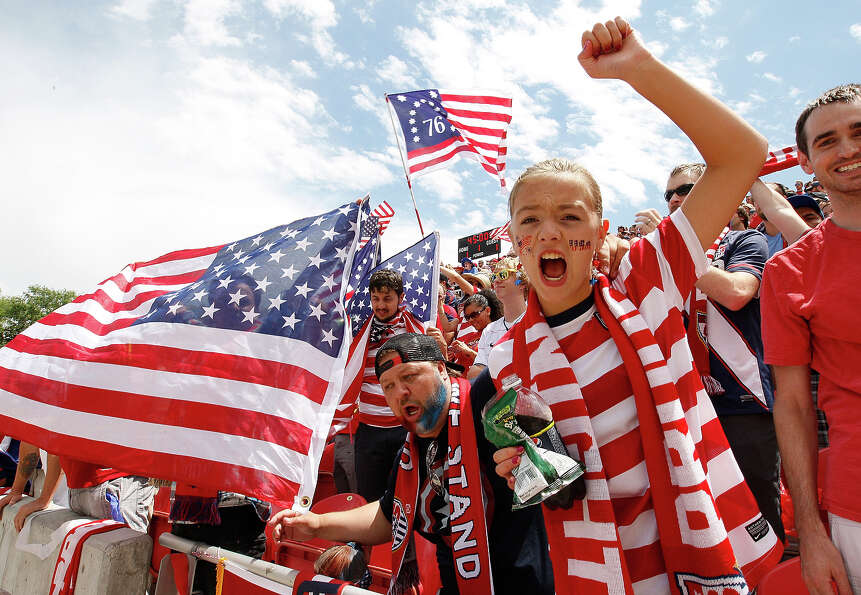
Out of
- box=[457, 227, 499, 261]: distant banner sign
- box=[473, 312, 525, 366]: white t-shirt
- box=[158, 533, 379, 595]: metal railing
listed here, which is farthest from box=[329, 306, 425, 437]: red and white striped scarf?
box=[457, 227, 499, 261]: distant banner sign

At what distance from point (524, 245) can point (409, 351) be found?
140 centimetres

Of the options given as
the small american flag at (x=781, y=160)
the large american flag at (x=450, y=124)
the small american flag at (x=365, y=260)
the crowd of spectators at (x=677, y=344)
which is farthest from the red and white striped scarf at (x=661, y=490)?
the large american flag at (x=450, y=124)

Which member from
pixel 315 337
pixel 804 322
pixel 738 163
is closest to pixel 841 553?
pixel 804 322

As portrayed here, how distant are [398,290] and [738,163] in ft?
12.2

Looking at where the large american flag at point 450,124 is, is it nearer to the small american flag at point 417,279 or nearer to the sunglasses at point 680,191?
the small american flag at point 417,279

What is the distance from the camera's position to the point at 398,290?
4957mm

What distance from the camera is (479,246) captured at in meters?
25.4

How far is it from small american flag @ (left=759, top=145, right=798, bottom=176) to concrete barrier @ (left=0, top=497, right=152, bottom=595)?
4.72m

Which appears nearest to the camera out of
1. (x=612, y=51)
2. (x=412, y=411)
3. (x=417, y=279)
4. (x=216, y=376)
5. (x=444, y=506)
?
(x=612, y=51)

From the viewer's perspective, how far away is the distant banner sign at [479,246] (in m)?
24.3

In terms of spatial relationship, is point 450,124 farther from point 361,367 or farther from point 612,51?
point 612,51

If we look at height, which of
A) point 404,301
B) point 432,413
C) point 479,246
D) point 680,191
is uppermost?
point 479,246

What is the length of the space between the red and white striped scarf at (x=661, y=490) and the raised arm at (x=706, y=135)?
34 cm

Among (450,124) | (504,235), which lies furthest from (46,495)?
(504,235)
